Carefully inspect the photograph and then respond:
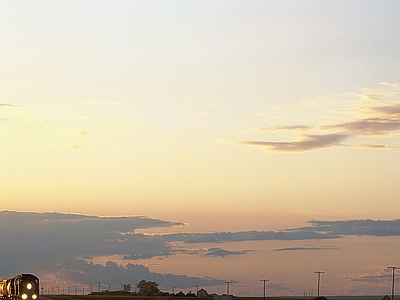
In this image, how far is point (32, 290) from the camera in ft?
458

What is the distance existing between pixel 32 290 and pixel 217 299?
194 feet

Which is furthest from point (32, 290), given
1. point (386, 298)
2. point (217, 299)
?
point (386, 298)

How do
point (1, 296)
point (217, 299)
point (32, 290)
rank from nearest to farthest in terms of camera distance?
1. point (32, 290)
2. point (1, 296)
3. point (217, 299)

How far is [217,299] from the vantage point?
18825 centimetres

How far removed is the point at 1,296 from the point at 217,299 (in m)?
50.6

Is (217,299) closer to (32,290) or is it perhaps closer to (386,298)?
(386,298)

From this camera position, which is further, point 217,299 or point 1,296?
point 217,299

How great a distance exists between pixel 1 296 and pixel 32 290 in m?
23.8

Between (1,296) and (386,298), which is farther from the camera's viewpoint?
(386,298)

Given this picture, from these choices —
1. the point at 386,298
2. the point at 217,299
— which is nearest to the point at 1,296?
the point at 217,299

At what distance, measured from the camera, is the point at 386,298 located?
190m

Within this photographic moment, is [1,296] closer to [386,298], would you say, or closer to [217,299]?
[217,299]

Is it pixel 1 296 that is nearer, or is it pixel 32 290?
pixel 32 290

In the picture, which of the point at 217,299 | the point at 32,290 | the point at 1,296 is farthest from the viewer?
the point at 217,299
